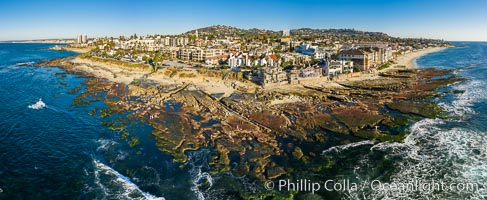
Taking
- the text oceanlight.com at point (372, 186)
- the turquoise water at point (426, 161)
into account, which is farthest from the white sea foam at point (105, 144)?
the turquoise water at point (426, 161)

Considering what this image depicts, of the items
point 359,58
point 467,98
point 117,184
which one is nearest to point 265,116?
point 117,184

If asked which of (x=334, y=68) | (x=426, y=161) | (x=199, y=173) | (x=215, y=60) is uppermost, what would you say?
(x=215, y=60)

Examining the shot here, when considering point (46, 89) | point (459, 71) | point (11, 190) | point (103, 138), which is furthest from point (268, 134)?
point (459, 71)

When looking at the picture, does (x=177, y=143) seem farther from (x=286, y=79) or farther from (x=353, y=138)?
(x=286, y=79)

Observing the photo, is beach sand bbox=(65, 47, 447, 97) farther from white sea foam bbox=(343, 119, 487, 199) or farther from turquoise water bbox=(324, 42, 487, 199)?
white sea foam bbox=(343, 119, 487, 199)

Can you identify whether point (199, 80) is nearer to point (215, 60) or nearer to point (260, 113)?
point (215, 60)

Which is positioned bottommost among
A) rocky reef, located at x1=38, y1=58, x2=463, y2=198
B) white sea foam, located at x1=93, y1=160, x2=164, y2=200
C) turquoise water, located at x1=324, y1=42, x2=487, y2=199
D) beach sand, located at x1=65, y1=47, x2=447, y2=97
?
white sea foam, located at x1=93, y1=160, x2=164, y2=200

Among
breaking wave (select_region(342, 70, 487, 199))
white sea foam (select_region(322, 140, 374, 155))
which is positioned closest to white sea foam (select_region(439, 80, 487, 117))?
breaking wave (select_region(342, 70, 487, 199))
